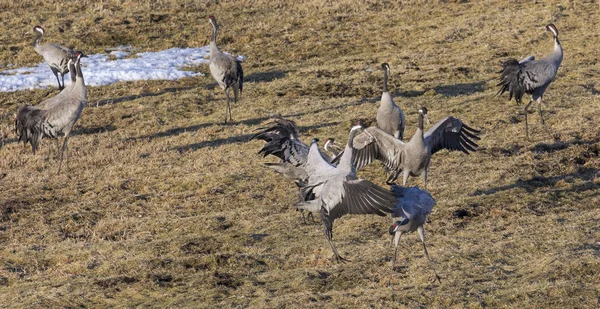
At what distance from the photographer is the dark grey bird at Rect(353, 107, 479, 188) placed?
13445 millimetres

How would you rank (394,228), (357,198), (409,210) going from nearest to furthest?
(394,228) < (409,210) < (357,198)

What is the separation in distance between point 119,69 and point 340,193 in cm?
1625

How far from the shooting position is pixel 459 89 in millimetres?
21719

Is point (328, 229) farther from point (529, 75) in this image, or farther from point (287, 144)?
point (529, 75)

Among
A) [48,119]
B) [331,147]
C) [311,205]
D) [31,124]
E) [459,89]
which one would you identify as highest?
[311,205]

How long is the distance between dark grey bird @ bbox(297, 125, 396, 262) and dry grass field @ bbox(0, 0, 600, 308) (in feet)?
2.69

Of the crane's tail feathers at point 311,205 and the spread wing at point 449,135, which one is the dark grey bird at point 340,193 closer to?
the crane's tail feathers at point 311,205

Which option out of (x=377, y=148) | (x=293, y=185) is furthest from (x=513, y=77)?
(x=293, y=185)

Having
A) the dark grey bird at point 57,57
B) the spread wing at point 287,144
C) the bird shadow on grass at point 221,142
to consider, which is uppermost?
the spread wing at point 287,144

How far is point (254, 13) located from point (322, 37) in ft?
15.2

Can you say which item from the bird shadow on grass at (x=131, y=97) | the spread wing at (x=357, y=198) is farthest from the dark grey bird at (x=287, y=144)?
the bird shadow on grass at (x=131, y=97)

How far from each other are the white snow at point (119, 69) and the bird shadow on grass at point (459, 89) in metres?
7.77

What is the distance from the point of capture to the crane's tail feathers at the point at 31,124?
1722cm

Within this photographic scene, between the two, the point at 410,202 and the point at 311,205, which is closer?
the point at 410,202
